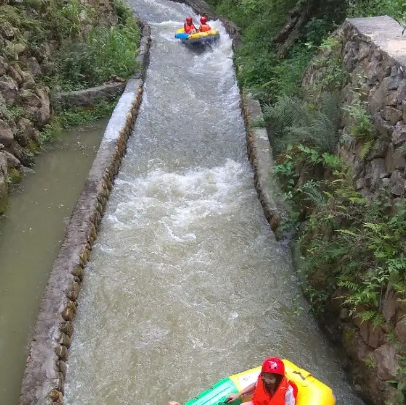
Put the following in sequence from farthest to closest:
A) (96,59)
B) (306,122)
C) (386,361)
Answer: (96,59) < (306,122) < (386,361)

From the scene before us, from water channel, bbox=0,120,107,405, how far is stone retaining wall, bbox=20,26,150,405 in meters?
0.35

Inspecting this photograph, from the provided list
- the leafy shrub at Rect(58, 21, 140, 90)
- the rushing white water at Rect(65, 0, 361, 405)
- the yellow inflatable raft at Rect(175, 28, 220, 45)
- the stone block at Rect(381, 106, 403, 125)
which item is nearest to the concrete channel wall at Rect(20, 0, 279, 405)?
the rushing white water at Rect(65, 0, 361, 405)

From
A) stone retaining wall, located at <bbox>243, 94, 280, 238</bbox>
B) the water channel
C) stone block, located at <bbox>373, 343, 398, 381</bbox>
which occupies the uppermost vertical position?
stone block, located at <bbox>373, 343, 398, 381</bbox>

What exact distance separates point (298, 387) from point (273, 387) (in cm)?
46

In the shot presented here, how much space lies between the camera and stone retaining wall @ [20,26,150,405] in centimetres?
496

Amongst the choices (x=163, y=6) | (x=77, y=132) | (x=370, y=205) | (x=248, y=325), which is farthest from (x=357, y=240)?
(x=163, y=6)

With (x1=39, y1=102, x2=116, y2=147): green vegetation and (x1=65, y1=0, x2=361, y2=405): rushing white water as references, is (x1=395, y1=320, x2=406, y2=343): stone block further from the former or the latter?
(x1=39, y1=102, x2=116, y2=147): green vegetation

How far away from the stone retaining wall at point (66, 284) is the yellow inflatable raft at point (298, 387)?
5.04 feet

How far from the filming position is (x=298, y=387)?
4.64 m

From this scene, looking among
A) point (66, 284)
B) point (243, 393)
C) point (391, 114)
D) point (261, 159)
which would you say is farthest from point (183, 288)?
point (391, 114)

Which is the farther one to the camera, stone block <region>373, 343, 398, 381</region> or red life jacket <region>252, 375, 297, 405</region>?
stone block <region>373, 343, 398, 381</region>

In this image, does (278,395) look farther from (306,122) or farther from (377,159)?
(306,122)

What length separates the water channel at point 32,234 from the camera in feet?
18.5

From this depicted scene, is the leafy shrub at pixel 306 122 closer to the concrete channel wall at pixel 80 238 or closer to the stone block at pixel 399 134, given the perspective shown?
the concrete channel wall at pixel 80 238
